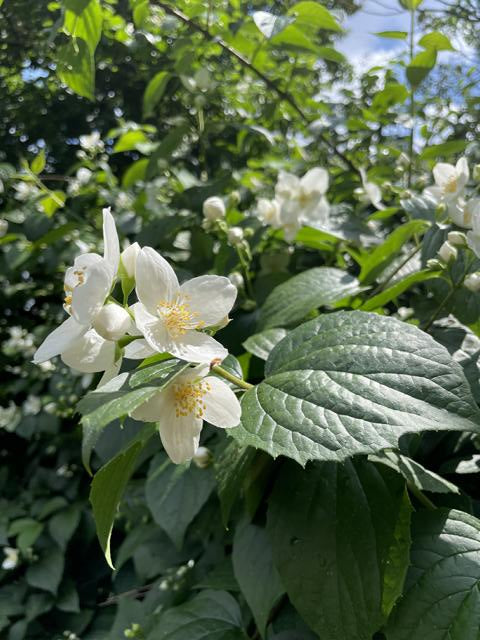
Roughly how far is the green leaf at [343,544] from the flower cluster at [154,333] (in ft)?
0.57

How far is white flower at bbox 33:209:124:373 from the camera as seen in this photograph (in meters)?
0.70

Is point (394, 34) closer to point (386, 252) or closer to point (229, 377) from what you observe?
point (386, 252)

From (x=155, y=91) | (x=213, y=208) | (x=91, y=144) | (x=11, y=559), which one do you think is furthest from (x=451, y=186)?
(x=11, y=559)

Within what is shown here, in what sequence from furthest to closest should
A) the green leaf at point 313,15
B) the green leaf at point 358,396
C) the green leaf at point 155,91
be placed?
the green leaf at point 155,91
the green leaf at point 313,15
the green leaf at point 358,396

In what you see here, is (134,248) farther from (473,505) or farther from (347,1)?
(347,1)

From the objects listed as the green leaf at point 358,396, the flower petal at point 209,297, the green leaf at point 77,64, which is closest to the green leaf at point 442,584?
the green leaf at point 358,396

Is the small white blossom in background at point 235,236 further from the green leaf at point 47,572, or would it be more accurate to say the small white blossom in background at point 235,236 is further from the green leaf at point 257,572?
the green leaf at point 47,572

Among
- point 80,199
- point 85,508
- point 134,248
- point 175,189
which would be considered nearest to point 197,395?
point 134,248

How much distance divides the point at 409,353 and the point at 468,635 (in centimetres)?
35

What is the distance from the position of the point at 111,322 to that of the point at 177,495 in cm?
70

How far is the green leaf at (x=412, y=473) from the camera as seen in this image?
0.82m

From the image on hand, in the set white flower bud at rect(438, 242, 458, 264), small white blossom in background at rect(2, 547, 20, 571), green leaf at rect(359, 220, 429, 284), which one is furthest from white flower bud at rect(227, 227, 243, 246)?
small white blossom in background at rect(2, 547, 20, 571)

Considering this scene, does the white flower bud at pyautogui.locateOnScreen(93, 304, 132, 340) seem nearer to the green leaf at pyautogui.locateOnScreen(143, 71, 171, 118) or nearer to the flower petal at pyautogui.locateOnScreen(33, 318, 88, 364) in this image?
the flower petal at pyautogui.locateOnScreen(33, 318, 88, 364)

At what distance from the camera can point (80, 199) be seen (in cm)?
243
